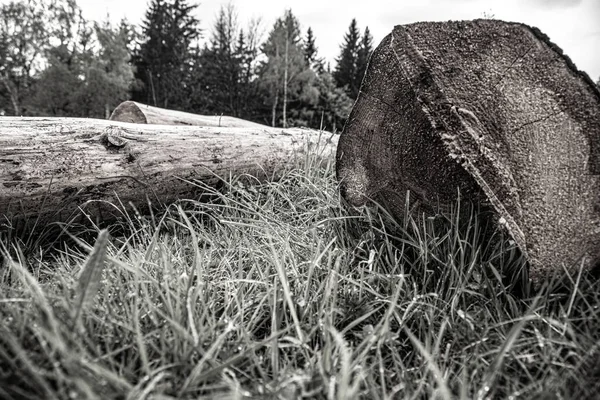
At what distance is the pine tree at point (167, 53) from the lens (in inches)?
1084

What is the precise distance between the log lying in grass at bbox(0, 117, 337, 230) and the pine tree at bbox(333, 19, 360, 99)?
3577 cm

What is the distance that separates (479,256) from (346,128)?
81 cm

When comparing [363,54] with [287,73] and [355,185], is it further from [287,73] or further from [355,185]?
[355,185]

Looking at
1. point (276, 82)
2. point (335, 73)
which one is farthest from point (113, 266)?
point (335, 73)

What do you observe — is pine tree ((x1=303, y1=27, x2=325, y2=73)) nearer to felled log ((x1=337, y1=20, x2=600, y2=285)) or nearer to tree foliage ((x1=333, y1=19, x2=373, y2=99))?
tree foliage ((x1=333, y1=19, x2=373, y2=99))

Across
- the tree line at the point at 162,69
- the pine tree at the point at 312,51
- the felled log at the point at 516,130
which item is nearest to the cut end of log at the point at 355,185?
the felled log at the point at 516,130

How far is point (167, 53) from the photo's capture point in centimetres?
3120

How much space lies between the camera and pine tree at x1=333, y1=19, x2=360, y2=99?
1561 inches

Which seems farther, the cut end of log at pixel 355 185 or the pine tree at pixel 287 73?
the pine tree at pixel 287 73

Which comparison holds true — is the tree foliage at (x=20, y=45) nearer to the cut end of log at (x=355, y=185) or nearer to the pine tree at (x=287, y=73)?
Answer: the pine tree at (x=287, y=73)

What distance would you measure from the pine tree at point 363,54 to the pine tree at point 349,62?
33cm

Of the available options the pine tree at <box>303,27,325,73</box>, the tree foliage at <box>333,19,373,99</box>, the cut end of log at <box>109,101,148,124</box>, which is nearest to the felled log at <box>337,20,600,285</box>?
the cut end of log at <box>109,101,148,124</box>

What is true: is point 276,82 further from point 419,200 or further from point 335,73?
point 419,200

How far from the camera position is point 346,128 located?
5.95 feet
